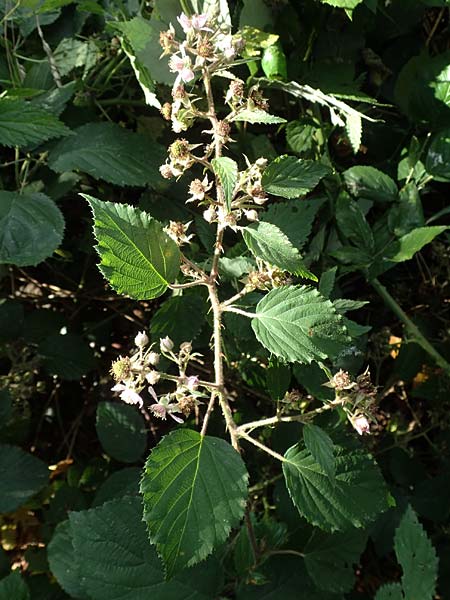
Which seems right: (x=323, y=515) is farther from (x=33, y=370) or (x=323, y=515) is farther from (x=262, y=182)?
(x=33, y=370)

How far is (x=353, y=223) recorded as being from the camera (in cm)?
113

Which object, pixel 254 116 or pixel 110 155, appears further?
pixel 110 155

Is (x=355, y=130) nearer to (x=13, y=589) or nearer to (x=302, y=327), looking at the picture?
(x=302, y=327)

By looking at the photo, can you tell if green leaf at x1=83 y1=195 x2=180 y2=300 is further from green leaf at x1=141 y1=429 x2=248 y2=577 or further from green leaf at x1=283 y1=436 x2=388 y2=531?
green leaf at x1=283 y1=436 x2=388 y2=531

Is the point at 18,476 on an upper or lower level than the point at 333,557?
lower

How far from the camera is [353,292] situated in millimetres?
1440

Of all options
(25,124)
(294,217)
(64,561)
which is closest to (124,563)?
(64,561)

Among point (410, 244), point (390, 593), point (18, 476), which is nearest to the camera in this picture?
point (390, 593)

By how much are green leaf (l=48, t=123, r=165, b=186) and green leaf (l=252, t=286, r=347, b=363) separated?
1.28ft

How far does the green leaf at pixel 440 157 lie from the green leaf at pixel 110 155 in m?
0.46

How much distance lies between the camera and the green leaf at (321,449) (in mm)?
780

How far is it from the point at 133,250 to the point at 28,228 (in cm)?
35

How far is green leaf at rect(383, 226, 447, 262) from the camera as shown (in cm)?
105

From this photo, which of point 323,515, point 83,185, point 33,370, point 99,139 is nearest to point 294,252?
point 323,515
